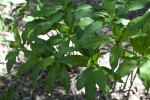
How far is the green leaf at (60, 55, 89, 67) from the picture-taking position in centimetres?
204

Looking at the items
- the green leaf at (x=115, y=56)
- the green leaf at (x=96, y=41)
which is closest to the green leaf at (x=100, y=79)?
the green leaf at (x=115, y=56)

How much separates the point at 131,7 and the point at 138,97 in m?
1.35

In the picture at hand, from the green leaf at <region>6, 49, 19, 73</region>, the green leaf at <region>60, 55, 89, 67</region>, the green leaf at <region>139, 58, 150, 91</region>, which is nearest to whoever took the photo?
the green leaf at <region>139, 58, 150, 91</region>

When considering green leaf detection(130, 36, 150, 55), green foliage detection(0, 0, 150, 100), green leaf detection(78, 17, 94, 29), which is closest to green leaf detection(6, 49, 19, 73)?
green foliage detection(0, 0, 150, 100)

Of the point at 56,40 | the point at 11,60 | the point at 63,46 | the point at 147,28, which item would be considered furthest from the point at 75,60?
the point at 11,60

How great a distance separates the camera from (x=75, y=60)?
2055 millimetres

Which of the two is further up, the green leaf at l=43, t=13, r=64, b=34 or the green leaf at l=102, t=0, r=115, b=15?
the green leaf at l=102, t=0, r=115, b=15

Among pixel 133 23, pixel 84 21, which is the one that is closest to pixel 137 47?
pixel 133 23

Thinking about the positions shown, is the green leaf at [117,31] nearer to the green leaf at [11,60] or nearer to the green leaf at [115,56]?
the green leaf at [115,56]

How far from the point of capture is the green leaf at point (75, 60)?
6.68 feet

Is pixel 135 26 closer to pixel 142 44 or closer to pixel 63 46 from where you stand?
pixel 142 44

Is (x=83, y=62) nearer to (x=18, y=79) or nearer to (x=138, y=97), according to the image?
(x=138, y=97)

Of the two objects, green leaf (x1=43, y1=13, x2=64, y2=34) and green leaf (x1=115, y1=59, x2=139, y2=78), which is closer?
green leaf (x1=115, y1=59, x2=139, y2=78)

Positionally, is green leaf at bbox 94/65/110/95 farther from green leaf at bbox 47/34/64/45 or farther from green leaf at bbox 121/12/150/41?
green leaf at bbox 47/34/64/45
